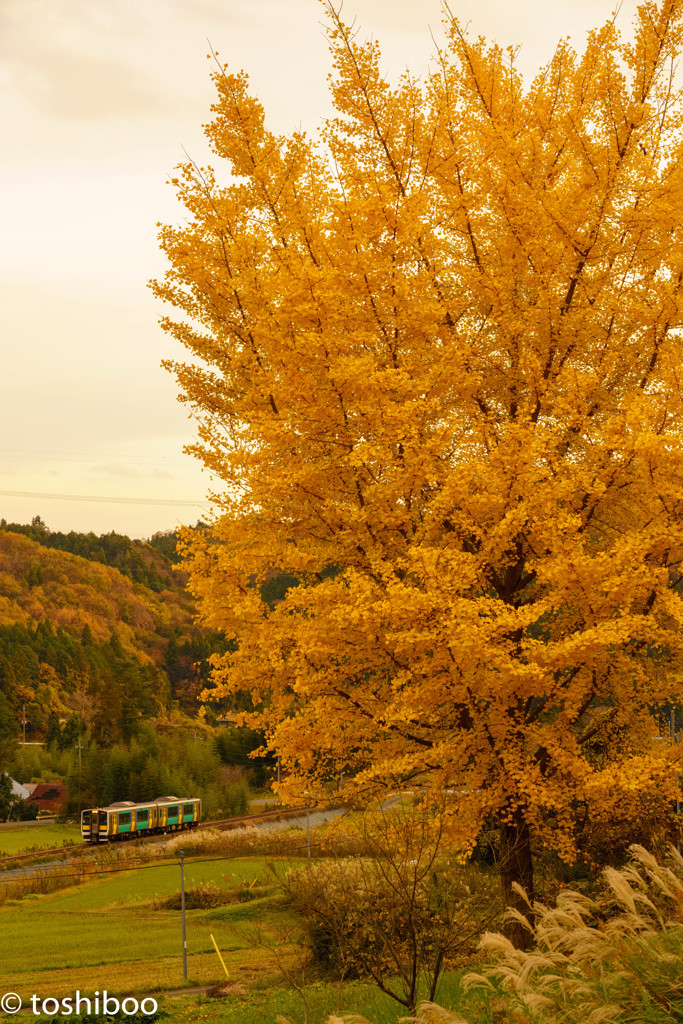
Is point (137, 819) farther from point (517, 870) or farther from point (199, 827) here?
point (517, 870)

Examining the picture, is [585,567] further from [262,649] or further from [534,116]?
[534,116]

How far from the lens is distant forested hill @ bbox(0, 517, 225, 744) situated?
5853 cm

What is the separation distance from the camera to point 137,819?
123 ft

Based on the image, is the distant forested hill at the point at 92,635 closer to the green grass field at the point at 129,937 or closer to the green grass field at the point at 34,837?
the green grass field at the point at 34,837

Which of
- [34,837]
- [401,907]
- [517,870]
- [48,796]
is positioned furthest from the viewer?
[48,796]

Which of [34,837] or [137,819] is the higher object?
[137,819]

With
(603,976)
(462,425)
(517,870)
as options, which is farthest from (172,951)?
(603,976)

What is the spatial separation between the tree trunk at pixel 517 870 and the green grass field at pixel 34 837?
101 feet

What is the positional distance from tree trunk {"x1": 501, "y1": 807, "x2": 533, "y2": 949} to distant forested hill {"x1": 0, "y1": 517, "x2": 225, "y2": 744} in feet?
151

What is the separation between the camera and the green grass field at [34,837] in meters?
38.2

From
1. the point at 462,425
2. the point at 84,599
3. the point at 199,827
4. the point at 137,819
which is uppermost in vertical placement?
the point at 84,599

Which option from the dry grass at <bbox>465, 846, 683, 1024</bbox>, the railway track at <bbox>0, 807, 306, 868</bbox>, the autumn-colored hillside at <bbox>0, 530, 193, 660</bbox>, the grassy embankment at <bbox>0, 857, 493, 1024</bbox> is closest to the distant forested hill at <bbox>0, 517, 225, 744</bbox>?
the autumn-colored hillside at <bbox>0, 530, 193, 660</bbox>

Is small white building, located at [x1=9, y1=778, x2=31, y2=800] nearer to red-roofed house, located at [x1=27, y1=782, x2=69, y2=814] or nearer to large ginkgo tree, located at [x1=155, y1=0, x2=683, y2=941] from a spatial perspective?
red-roofed house, located at [x1=27, y1=782, x2=69, y2=814]

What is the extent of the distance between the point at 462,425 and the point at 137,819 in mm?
32363
